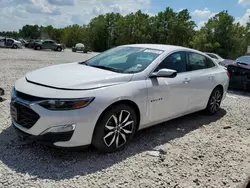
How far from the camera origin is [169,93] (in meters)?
4.05

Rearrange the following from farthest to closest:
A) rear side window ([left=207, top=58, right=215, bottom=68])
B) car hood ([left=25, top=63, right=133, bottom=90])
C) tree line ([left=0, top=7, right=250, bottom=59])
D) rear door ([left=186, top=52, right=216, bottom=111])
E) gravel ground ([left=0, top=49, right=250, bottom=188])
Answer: tree line ([left=0, top=7, right=250, bottom=59])
rear side window ([left=207, top=58, right=215, bottom=68])
rear door ([left=186, top=52, right=216, bottom=111])
car hood ([left=25, top=63, right=133, bottom=90])
gravel ground ([left=0, top=49, right=250, bottom=188])

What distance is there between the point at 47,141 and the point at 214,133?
304 cm

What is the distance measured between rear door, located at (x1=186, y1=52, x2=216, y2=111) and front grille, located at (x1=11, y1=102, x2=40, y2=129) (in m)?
2.75

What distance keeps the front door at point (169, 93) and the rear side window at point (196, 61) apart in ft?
0.53

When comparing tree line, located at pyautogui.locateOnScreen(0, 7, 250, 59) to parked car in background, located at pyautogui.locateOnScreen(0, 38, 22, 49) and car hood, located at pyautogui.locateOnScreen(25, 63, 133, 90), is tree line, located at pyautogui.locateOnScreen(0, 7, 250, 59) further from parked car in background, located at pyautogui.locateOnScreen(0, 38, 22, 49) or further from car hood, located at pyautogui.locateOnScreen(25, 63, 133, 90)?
car hood, located at pyautogui.locateOnScreen(25, 63, 133, 90)

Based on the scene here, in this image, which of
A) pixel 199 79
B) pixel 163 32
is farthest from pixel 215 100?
pixel 163 32

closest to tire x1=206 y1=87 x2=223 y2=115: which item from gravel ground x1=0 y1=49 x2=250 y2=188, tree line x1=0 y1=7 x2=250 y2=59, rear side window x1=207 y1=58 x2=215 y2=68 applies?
rear side window x1=207 y1=58 x2=215 y2=68

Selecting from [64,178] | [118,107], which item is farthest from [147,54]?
[64,178]

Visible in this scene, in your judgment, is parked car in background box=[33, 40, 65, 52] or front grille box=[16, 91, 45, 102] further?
parked car in background box=[33, 40, 65, 52]

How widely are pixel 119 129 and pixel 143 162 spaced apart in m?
0.55

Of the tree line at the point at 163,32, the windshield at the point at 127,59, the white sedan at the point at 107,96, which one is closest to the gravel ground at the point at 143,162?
the white sedan at the point at 107,96

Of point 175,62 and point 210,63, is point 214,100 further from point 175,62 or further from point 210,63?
point 175,62

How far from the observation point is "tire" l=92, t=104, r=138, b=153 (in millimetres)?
3223

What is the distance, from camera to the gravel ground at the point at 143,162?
286cm
